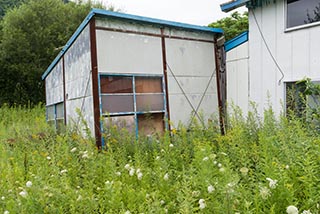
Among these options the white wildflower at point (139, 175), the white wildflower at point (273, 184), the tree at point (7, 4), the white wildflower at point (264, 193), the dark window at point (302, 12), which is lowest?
the white wildflower at point (139, 175)

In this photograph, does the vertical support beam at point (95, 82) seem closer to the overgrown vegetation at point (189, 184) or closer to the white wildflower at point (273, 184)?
the overgrown vegetation at point (189, 184)

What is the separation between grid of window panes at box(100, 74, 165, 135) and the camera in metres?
5.54

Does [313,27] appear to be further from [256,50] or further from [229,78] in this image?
[229,78]

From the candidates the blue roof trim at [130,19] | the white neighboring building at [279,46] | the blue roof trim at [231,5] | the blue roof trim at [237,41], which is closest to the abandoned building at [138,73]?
the blue roof trim at [130,19]

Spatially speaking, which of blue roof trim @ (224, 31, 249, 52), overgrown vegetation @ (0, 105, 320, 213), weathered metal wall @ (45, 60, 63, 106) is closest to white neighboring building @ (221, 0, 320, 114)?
blue roof trim @ (224, 31, 249, 52)

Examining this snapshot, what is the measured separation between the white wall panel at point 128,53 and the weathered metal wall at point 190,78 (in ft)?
1.28

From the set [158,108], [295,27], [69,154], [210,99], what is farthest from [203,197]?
[210,99]

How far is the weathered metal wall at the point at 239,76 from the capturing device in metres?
6.36

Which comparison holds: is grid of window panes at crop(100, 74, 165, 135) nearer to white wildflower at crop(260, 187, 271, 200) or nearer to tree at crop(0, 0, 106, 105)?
white wildflower at crop(260, 187, 271, 200)

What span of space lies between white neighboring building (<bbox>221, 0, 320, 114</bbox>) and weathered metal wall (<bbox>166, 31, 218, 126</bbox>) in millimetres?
1019

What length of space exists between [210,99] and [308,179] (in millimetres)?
5314

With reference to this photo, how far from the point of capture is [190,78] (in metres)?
6.67

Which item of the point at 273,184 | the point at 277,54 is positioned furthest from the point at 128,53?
the point at 273,184

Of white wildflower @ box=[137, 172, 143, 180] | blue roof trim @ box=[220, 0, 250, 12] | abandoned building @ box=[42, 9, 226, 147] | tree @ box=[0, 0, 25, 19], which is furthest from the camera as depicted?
tree @ box=[0, 0, 25, 19]
